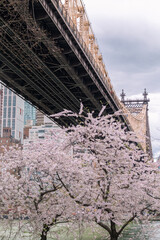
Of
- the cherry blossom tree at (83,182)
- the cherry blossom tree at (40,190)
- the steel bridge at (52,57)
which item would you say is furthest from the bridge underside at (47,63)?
the cherry blossom tree at (83,182)

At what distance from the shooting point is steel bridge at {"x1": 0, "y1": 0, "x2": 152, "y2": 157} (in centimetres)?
2017

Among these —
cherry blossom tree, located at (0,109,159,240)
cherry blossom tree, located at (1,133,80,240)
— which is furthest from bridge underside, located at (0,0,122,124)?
cherry blossom tree, located at (0,109,159,240)

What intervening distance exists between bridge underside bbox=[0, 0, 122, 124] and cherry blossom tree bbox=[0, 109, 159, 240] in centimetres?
473

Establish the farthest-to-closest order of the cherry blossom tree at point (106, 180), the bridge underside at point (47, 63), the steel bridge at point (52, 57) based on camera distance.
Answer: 1. the steel bridge at point (52, 57)
2. the bridge underside at point (47, 63)
3. the cherry blossom tree at point (106, 180)

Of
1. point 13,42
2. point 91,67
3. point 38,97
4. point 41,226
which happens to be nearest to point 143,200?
point 41,226

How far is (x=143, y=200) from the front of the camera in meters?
17.8

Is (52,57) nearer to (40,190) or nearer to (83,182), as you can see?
A: (40,190)

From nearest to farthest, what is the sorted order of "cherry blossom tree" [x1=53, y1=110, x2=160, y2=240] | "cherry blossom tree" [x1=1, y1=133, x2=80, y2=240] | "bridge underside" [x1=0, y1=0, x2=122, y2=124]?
1. "cherry blossom tree" [x1=53, y1=110, x2=160, y2=240]
2. "cherry blossom tree" [x1=1, y1=133, x2=80, y2=240]
3. "bridge underside" [x1=0, y1=0, x2=122, y2=124]

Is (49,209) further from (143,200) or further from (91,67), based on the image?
(91,67)

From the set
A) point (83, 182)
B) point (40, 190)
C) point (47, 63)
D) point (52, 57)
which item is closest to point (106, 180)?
point (83, 182)

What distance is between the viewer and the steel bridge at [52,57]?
20.2 metres

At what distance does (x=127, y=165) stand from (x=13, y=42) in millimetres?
11464

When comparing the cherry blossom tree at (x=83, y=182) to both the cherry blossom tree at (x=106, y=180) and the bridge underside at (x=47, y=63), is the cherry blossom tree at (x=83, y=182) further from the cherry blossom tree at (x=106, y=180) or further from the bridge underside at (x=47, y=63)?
the bridge underside at (x=47, y=63)

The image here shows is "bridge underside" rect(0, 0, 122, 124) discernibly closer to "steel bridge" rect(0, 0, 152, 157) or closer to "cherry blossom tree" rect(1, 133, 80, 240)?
"steel bridge" rect(0, 0, 152, 157)
